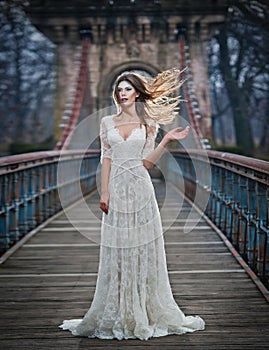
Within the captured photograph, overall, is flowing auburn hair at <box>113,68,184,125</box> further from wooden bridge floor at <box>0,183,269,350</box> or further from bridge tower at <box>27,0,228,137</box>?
bridge tower at <box>27,0,228,137</box>

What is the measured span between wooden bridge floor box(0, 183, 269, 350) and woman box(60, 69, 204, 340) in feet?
0.46

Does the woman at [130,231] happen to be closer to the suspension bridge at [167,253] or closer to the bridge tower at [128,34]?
the suspension bridge at [167,253]

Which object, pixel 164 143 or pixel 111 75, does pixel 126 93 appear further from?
pixel 111 75

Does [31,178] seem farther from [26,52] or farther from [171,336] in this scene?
[26,52]

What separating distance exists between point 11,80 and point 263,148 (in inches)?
486

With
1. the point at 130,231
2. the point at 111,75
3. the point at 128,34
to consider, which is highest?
the point at 128,34

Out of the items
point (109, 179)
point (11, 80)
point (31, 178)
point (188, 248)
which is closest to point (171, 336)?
point (109, 179)

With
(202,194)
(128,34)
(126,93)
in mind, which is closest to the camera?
(126,93)

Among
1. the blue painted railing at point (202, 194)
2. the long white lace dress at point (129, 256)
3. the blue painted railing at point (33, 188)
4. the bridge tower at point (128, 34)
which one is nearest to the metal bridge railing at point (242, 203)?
the blue painted railing at point (202, 194)

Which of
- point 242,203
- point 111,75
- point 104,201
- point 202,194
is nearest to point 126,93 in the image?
point 104,201

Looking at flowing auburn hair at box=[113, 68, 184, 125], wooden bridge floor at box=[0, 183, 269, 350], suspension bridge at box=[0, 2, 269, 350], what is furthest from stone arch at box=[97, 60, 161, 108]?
flowing auburn hair at box=[113, 68, 184, 125]

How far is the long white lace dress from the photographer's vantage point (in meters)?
4.22

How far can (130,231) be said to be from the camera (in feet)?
14.1

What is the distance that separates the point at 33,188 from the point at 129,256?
476 cm
